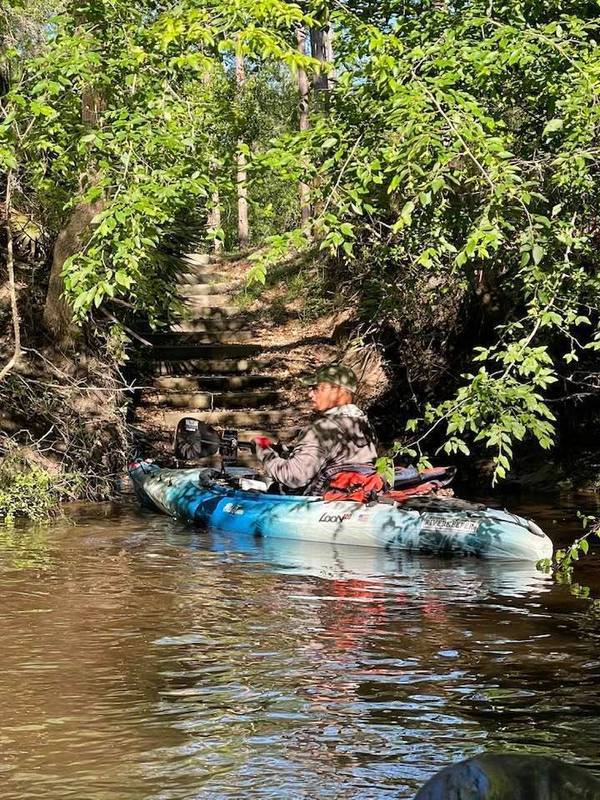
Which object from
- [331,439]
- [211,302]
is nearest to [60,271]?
[331,439]

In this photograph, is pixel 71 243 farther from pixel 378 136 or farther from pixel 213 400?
pixel 213 400

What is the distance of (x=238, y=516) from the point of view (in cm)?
1011

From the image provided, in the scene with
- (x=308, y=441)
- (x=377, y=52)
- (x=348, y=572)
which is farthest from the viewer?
(x=308, y=441)

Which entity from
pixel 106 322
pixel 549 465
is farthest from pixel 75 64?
pixel 549 465

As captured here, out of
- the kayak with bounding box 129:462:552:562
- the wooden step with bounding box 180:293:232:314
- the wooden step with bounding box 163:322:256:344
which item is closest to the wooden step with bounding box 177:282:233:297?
the wooden step with bounding box 180:293:232:314

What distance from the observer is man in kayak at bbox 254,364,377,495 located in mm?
9352

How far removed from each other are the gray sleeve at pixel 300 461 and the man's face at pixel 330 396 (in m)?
0.26

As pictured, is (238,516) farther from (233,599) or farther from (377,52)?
(377,52)

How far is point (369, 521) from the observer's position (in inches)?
357

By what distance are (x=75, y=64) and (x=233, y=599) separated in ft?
12.6

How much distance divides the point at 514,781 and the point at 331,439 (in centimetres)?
657

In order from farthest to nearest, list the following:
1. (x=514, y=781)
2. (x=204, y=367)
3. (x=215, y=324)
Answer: (x=215, y=324), (x=204, y=367), (x=514, y=781)

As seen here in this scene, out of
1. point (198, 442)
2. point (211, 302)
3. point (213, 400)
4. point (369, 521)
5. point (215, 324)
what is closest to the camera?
point (369, 521)

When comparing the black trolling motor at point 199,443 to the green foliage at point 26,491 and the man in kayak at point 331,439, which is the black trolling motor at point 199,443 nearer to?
the green foliage at point 26,491
